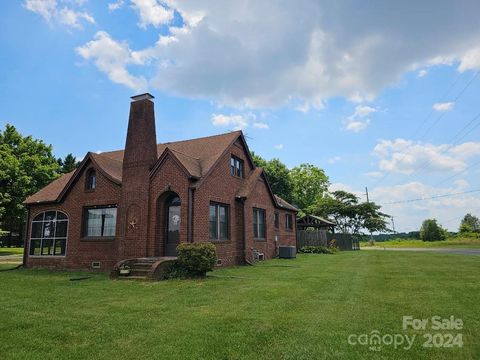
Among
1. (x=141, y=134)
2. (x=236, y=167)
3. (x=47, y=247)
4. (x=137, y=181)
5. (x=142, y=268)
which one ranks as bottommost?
(x=142, y=268)

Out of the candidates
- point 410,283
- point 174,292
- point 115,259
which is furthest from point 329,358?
point 115,259

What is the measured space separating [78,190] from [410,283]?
614 inches

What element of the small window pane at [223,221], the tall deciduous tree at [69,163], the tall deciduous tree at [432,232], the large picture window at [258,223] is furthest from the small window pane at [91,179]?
the tall deciduous tree at [432,232]

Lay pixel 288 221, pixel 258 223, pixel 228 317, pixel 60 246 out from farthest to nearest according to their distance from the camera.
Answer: pixel 288 221
pixel 258 223
pixel 60 246
pixel 228 317

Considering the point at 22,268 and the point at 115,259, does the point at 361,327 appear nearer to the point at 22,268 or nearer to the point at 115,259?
the point at 115,259

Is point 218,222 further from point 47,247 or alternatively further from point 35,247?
point 35,247

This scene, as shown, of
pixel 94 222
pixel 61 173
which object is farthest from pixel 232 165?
pixel 61 173

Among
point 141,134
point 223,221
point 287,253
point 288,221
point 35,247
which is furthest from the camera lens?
point 288,221

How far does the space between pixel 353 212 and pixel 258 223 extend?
97.6 ft

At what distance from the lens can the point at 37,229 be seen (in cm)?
1911

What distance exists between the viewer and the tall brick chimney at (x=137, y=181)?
15.0 m

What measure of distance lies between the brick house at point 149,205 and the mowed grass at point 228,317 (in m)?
4.51

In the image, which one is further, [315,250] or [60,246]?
[315,250]

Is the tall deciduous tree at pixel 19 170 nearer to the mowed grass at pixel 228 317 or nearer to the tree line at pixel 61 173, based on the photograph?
the tree line at pixel 61 173
